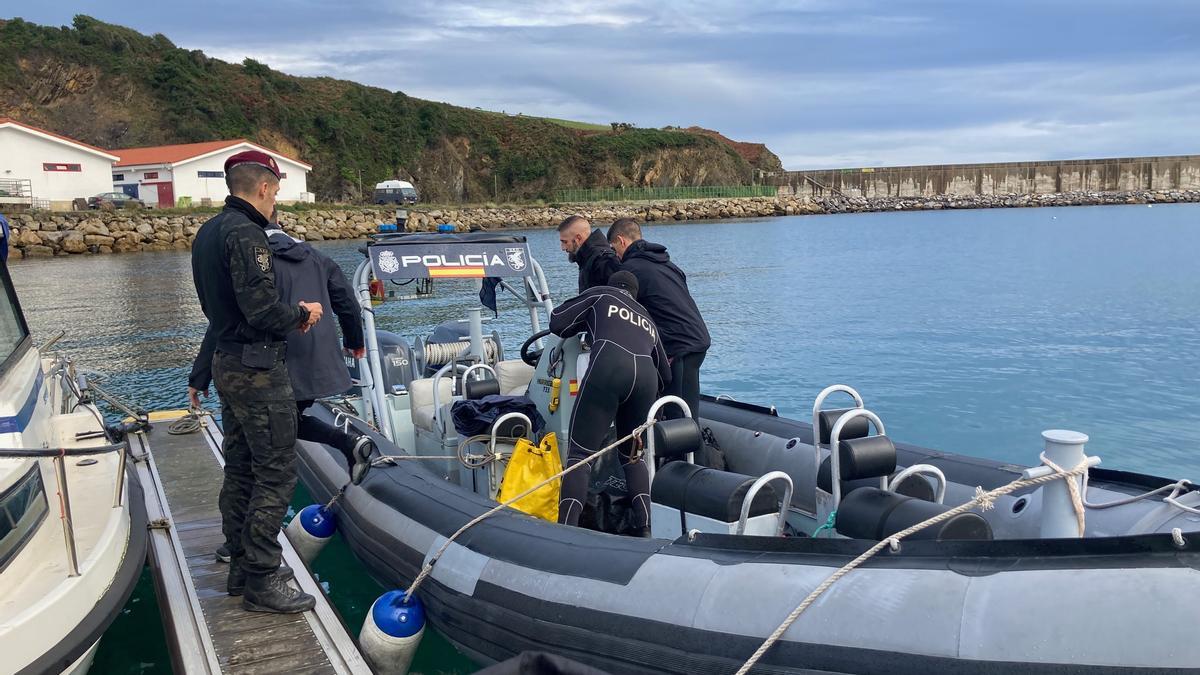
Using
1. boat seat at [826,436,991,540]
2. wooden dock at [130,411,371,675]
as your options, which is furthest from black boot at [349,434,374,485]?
boat seat at [826,436,991,540]

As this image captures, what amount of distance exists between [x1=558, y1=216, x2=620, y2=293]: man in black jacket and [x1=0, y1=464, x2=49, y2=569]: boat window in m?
2.90

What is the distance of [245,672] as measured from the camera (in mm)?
3729

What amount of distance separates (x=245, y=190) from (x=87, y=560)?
1591 mm

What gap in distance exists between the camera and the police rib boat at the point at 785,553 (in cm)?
266

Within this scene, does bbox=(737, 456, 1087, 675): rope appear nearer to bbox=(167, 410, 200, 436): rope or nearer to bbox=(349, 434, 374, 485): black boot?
bbox=(349, 434, 374, 485): black boot

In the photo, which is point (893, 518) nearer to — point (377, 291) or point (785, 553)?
point (785, 553)

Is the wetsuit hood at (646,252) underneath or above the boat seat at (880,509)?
above

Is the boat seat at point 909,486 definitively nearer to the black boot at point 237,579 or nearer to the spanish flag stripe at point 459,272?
the black boot at point 237,579

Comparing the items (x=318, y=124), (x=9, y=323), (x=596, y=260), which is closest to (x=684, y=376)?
(x=596, y=260)

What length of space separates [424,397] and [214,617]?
2.36 metres

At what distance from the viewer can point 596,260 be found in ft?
18.1

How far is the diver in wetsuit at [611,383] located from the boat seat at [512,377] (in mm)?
1571

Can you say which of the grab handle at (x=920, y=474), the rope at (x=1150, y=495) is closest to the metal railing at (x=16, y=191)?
the grab handle at (x=920, y=474)

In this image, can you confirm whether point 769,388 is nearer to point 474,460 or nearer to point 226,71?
point 474,460
